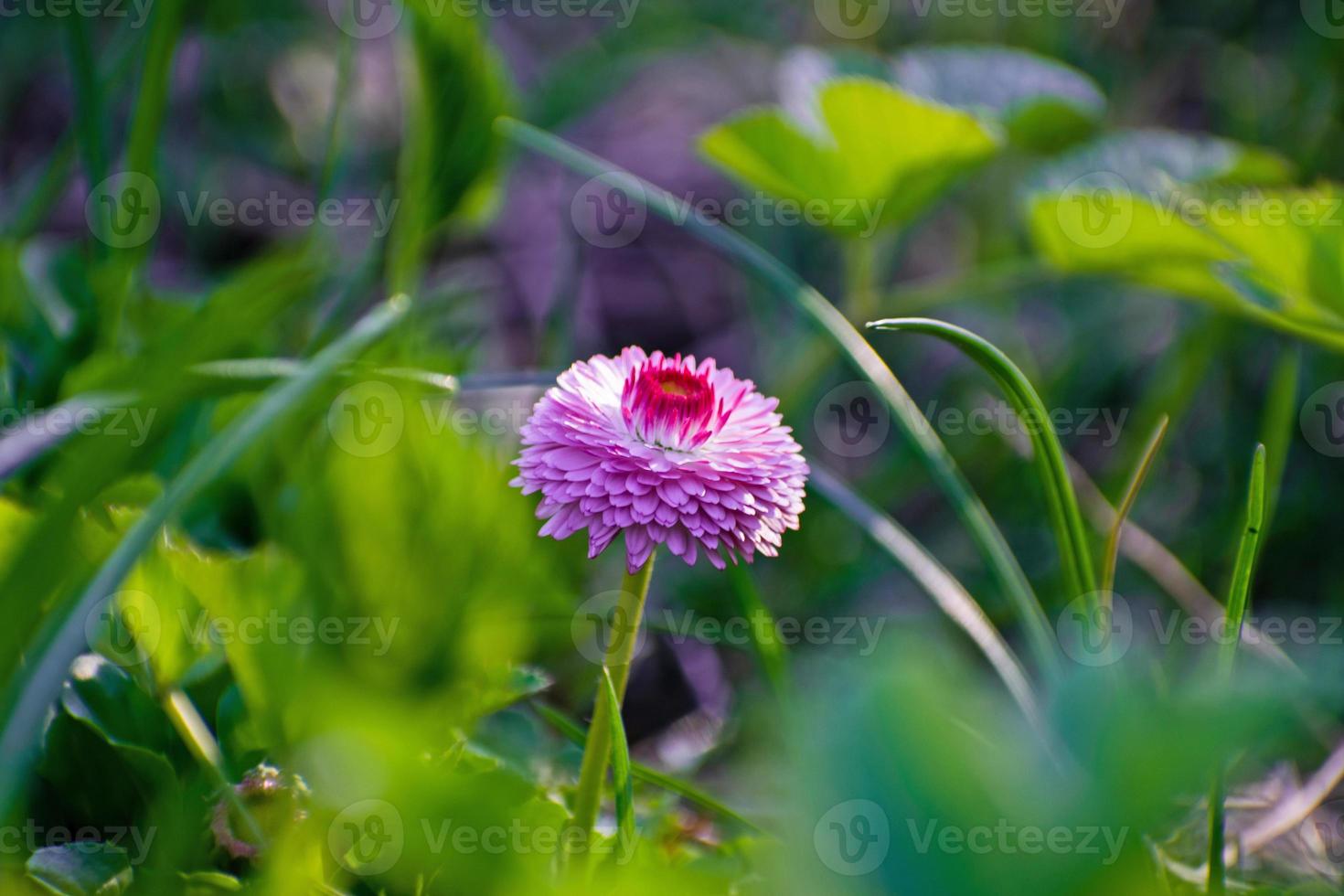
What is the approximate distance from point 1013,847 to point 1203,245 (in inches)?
24.1

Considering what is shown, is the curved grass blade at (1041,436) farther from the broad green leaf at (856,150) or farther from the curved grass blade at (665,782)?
the broad green leaf at (856,150)

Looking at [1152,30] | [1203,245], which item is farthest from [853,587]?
[1152,30]

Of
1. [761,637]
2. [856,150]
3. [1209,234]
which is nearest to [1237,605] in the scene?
[761,637]

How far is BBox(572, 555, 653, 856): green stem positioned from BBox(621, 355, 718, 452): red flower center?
5 cm

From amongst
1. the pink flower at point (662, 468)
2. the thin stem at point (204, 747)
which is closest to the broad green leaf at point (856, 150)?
the pink flower at point (662, 468)

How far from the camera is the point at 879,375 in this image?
0.59m

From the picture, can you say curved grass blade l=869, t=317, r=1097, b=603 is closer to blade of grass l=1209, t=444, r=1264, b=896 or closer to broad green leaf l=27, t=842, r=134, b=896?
blade of grass l=1209, t=444, r=1264, b=896

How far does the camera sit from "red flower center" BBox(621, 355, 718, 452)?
0.42 meters

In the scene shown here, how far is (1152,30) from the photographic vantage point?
1.53 m

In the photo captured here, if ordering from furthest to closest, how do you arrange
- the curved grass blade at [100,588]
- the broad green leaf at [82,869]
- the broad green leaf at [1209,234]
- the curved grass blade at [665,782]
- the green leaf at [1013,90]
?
the green leaf at [1013,90]
the broad green leaf at [1209,234]
the curved grass blade at [665,782]
the broad green leaf at [82,869]
the curved grass blade at [100,588]

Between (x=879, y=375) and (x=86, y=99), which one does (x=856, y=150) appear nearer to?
(x=879, y=375)

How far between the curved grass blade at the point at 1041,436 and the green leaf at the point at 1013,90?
22.5 inches

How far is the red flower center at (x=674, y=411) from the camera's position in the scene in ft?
1.36

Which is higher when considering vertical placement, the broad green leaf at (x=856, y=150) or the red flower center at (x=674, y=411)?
the broad green leaf at (x=856, y=150)
